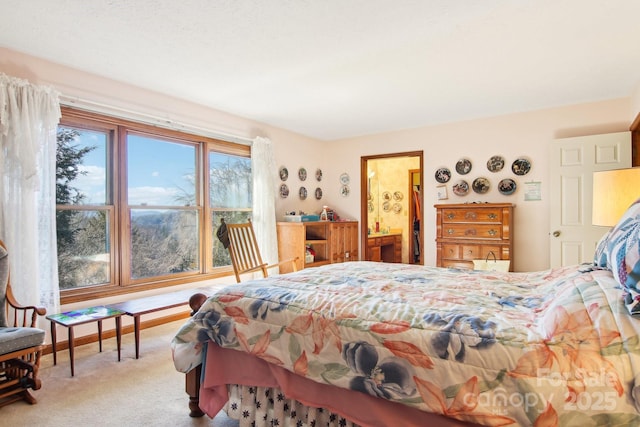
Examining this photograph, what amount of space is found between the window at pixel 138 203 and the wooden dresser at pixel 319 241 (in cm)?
62

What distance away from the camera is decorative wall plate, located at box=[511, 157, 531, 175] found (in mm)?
4363

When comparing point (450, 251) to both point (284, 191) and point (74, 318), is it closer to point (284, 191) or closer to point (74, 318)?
point (284, 191)

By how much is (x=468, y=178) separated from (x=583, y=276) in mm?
3470

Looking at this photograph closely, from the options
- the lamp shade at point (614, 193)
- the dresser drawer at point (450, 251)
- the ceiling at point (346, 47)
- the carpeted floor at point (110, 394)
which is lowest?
the carpeted floor at point (110, 394)

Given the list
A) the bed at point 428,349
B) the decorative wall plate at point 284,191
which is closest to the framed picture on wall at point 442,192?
the decorative wall plate at point 284,191

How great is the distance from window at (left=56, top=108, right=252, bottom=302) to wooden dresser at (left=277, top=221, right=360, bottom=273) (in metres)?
0.62

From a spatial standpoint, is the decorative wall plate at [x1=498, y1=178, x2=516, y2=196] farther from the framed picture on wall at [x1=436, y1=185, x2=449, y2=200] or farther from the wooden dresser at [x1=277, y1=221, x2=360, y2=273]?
the wooden dresser at [x1=277, y1=221, x2=360, y2=273]

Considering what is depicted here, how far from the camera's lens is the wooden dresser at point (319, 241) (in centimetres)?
475

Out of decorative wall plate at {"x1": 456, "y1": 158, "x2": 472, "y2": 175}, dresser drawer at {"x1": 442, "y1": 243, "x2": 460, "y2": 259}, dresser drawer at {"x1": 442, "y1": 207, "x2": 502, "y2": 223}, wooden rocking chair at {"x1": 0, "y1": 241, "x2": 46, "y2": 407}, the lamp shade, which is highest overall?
decorative wall plate at {"x1": 456, "y1": 158, "x2": 472, "y2": 175}

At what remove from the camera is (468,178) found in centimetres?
A: 475

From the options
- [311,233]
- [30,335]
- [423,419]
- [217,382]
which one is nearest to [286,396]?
[217,382]

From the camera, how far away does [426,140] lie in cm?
506

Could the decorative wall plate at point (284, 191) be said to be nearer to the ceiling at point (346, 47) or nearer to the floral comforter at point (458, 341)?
the ceiling at point (346, 47)

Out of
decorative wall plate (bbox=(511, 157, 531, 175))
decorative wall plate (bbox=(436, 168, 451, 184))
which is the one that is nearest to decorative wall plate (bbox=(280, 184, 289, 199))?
decorative wall plate (bbox=(436, 168, 451, 184))
